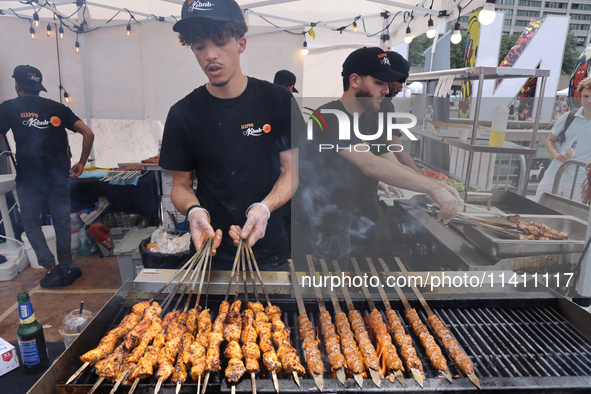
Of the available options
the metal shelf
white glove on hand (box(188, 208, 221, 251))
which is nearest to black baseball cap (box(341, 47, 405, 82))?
the metal shelf

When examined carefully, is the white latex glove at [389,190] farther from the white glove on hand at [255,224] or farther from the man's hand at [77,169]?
the man's hand at [77,169]

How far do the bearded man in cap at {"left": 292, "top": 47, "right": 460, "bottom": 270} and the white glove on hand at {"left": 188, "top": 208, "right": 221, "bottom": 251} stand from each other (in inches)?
37.9

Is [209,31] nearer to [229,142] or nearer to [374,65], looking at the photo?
[229,142]

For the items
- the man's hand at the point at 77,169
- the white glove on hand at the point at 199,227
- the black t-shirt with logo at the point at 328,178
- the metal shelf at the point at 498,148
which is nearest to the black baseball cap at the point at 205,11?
the black t-shirt with logo at the point at 328,178

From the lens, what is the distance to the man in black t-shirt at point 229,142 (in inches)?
90.7

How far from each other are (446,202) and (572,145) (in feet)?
8.46

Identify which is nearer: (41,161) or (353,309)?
(353,309)

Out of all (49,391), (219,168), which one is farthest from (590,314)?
(49,391)

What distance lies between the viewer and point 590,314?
69.5 inches

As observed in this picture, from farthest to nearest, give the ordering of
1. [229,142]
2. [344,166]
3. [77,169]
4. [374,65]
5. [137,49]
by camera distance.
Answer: [137,49] < [77,169] < [344,166] < [374,65] < [229,142]

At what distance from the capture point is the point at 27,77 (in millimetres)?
4297

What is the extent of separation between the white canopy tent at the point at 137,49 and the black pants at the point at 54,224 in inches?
98.8

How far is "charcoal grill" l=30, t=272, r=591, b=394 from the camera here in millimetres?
1377

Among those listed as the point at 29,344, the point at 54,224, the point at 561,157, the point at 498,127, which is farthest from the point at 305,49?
the point at 29,344
